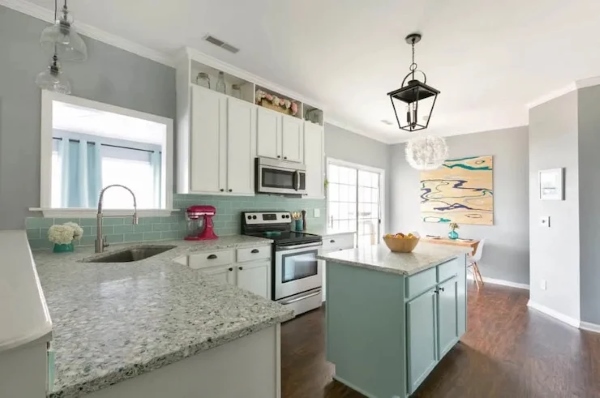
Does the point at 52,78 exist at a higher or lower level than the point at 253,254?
higher

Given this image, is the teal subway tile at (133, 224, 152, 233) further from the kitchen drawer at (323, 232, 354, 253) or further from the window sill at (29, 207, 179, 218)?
the kitchen drawer at (323, 232, 354, 253)

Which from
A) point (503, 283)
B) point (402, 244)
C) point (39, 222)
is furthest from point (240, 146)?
point (503, 283)

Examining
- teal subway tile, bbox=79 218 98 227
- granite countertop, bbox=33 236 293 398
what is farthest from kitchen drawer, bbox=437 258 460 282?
teal subway tile, bbox=79 218 98 227

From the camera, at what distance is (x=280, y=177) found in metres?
3.47

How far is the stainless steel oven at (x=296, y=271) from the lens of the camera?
3072 millimetres

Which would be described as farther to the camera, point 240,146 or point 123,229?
point 240,146

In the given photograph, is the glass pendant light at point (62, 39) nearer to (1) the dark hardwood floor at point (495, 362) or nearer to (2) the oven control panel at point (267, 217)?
(2) the oven control panel at point (267, 217)

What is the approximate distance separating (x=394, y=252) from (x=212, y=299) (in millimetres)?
1649

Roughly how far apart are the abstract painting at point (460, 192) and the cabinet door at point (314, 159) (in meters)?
2.51

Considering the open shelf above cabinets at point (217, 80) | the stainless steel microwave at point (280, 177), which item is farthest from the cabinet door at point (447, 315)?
the open shelf above cabinets at point (217, 80)

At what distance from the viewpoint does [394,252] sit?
7.55 feet

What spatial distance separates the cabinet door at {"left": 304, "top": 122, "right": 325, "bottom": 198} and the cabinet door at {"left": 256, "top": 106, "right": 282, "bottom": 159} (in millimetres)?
486

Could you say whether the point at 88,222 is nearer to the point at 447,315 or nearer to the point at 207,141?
the point at 207,141

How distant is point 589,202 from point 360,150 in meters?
3.11
